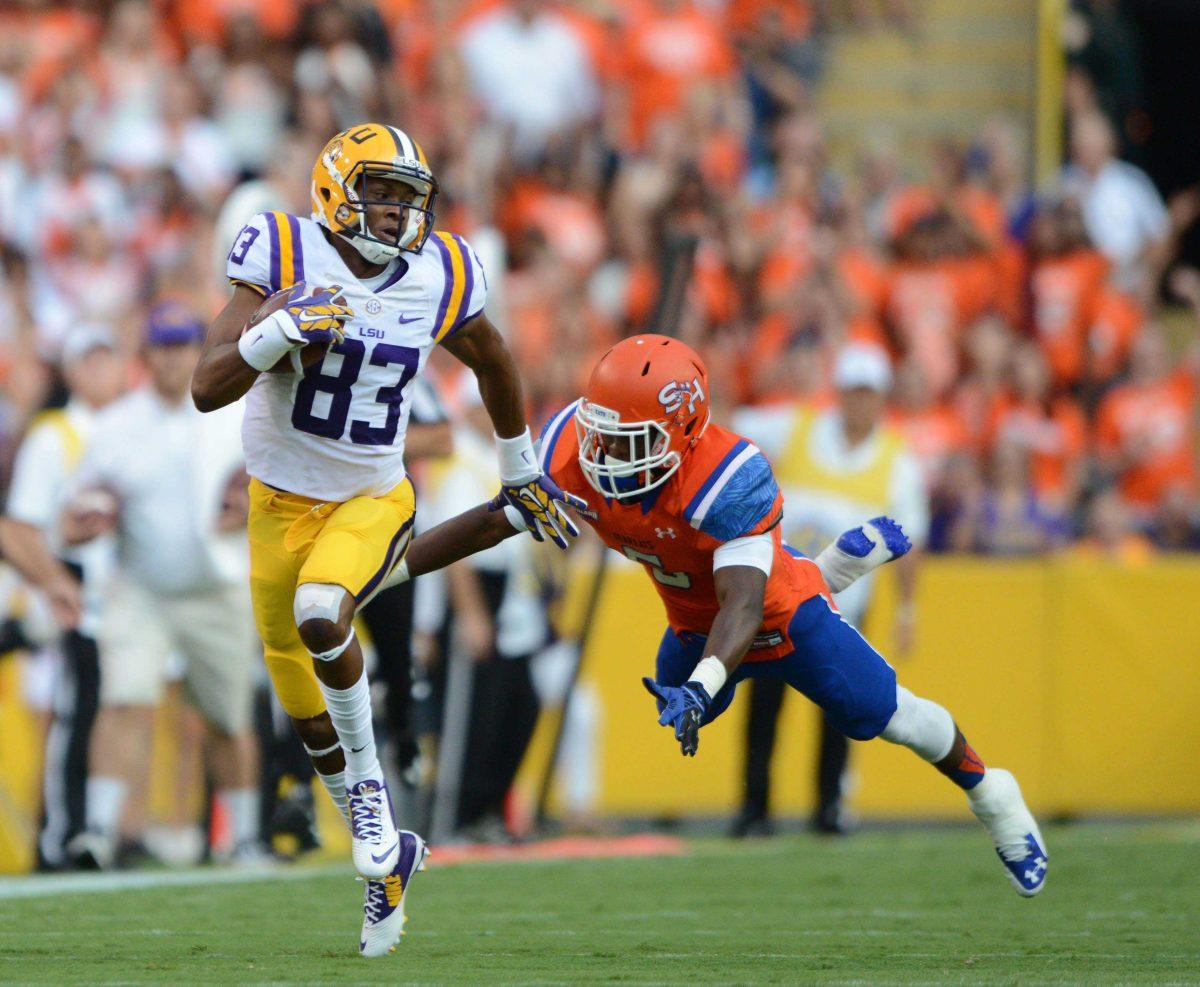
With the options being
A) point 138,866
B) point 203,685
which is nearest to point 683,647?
point 203,685

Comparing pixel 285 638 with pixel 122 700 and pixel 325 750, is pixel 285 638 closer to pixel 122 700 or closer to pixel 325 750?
pixel 325 750

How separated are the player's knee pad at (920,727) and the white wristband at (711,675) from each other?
0.85 m

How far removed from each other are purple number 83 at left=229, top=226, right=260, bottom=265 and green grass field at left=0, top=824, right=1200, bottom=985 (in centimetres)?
180

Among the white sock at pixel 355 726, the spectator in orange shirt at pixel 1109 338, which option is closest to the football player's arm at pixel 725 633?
the white sock at pixel 355 726

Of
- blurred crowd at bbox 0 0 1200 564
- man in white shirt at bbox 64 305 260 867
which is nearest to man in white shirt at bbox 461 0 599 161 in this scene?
blurred crowd at bbox 0 0 1200 564

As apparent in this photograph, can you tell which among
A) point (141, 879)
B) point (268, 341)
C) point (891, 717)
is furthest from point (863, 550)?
point (141, 879)

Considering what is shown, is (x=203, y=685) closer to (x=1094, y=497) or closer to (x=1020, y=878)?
(x=1020, y=878)

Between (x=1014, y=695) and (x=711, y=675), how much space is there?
212 inches

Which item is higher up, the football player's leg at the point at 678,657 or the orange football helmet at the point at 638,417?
the orange football helmet at the point at 638,417

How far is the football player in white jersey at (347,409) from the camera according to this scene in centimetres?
546

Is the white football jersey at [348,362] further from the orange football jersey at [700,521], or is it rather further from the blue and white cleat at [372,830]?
the blue and white cleat at [372,830]

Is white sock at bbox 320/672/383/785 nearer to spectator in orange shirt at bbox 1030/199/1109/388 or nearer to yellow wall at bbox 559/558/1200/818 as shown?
yellow wall at bbox 559/558/1200/818

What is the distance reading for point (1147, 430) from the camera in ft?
38.1

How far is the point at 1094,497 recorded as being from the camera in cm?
1131
